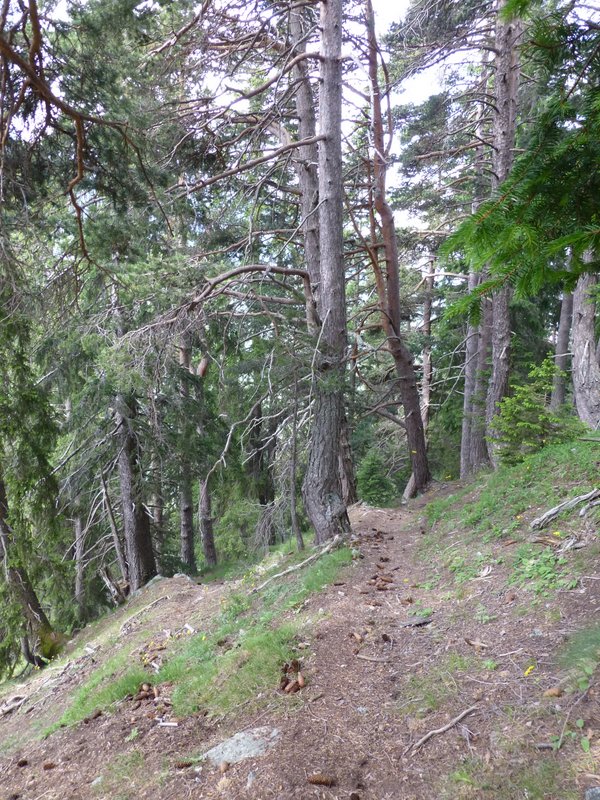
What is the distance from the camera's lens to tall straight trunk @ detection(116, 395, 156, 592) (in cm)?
1074

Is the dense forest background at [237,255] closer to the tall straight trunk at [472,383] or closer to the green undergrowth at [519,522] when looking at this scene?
the tall straight trunk at [472,383]

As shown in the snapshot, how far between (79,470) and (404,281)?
32.6ft

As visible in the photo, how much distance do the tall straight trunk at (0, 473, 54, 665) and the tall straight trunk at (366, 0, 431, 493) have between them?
7.72 m

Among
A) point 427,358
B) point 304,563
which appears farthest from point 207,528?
point 304,563

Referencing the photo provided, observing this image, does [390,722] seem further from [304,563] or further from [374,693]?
[304,563]

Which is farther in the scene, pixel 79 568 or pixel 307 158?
pixel 79 568

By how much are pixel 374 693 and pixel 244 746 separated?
943mm

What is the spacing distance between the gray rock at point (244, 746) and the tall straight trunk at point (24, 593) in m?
7.34

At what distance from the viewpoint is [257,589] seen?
691 cm

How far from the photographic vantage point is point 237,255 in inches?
359

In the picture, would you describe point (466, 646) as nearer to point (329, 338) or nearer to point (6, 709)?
point (329, 338)

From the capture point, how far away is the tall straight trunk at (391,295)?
34.3ft

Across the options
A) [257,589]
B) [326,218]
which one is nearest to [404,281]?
[326,218]

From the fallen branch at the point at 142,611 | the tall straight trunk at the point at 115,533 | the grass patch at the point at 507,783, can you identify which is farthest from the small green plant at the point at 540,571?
the tall straight trunk at the point at 115,533
